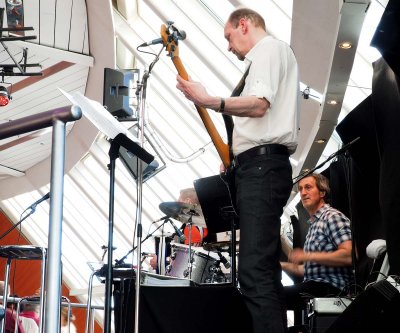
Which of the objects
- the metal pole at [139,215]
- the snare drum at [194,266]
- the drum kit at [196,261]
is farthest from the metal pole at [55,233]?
the snare drum at [194,266]

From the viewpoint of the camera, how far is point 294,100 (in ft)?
8.87

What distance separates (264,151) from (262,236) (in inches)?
13.2

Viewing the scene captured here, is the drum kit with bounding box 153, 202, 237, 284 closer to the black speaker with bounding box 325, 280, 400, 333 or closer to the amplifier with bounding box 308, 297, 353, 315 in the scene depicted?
the amplifier with bounding box 308, 297, 353, 315

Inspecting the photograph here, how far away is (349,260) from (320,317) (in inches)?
30.2

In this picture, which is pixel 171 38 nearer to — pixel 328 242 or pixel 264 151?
pixel 264 151

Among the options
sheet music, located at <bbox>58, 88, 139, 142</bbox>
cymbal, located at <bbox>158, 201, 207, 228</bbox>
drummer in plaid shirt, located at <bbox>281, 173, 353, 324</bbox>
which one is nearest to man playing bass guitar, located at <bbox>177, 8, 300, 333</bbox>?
sheet music, located at <bbox>58, 88, 139, 142</bbox>

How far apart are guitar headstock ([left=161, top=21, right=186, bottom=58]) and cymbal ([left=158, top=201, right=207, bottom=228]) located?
222 centimetres

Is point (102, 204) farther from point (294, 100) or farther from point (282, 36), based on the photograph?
point (294, 100)

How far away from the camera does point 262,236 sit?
8.00 ft

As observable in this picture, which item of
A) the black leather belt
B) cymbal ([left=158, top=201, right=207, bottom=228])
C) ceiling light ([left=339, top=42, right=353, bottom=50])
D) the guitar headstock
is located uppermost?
ceiling light ([left=339, top=42, right=353, bottom=50])

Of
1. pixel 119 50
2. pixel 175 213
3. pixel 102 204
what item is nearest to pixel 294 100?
pixel 175 213

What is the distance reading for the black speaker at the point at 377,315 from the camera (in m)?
2.25

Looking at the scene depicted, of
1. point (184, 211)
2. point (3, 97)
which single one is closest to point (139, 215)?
point (184, 211)

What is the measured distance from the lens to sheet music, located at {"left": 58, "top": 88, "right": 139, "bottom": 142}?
2407 mm
